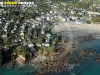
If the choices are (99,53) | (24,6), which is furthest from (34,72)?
(24,6)

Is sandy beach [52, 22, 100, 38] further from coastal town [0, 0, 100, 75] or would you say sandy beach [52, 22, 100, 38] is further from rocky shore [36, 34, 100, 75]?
rocky shore [36, 34, 100, 75]

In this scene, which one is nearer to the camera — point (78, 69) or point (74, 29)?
point (78, 69)

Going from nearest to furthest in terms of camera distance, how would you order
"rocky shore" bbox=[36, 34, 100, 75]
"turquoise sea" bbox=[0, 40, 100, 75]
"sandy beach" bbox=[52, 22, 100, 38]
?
"turquoise sea" bbox=[0, 40, 100, 75] → "rocky shore" bbox=[36, 34, 100, 75] → "sandy beach" bbox=[52, 22, 100, 38]

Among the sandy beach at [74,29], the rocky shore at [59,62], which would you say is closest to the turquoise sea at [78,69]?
the rocky shore at [59,62]

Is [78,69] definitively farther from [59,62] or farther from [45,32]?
[45,32]

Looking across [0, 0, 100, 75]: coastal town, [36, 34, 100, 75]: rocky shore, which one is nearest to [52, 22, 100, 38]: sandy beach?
[0, 0, 100, 75]: coastal town

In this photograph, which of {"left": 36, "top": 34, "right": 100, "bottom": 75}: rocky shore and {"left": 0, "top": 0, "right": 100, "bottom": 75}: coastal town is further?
{"left": 0, "top": 0, "right": 100, "bottom": 75}: coastal town

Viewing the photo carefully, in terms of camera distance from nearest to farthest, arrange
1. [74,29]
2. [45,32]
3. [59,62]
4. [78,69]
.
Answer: [78,69] → [59,62] → [45,32] → [74,29]

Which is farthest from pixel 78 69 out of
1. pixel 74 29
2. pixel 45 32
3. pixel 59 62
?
pixel 74 29
